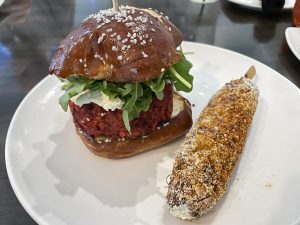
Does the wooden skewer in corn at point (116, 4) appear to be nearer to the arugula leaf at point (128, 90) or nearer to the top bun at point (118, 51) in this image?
the top bun at point (118, 51)

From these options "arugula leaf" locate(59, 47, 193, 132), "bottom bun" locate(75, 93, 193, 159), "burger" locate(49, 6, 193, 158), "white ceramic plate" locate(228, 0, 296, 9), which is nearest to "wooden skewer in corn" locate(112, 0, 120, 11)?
"burger" locate(49, 6, 193, 158)

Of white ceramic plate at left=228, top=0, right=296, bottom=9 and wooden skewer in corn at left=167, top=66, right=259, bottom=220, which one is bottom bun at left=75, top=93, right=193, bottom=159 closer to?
wooden skewer in corn at left=167, top=66, right=259, bottom=220

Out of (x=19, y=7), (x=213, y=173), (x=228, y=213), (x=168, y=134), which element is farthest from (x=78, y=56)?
(x=19, y=7)

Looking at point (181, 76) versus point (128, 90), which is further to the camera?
point (181, 76)

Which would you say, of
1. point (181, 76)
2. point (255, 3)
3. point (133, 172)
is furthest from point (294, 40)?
point (133, 172)

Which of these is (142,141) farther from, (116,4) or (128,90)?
(116,4)

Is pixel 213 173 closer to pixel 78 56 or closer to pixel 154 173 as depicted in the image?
pixel 154 173
